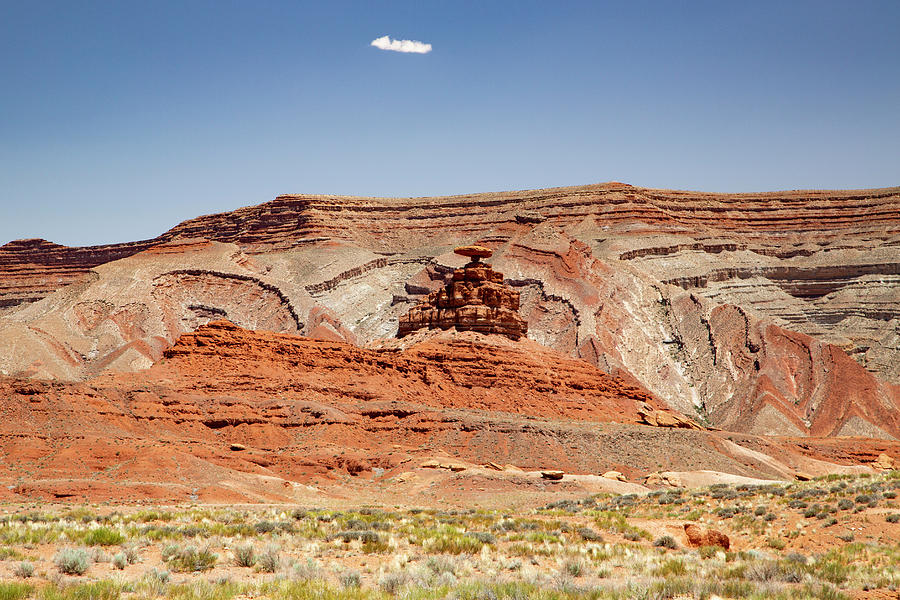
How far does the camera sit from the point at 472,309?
198 feet

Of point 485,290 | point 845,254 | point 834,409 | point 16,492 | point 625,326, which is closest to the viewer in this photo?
point 16,492

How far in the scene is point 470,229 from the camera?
125875 mm

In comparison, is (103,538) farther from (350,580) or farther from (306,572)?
(350,580)

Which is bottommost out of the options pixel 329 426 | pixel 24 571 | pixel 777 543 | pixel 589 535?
pixel 329 426

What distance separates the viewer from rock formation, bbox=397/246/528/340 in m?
60.2

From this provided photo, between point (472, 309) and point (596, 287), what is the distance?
37.2m

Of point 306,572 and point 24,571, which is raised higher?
point 24,571

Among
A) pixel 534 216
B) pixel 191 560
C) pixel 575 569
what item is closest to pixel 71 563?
pixel 191 560

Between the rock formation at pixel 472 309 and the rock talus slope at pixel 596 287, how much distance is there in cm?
2020

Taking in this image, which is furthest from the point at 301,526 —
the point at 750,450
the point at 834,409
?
the point at 834,409

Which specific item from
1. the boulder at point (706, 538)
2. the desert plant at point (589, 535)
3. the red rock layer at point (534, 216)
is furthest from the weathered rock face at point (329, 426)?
the red rock layer at point (534, 216)

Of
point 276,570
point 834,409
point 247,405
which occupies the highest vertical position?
point 276,570

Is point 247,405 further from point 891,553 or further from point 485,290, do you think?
point 891,553

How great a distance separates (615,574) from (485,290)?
46.4m
